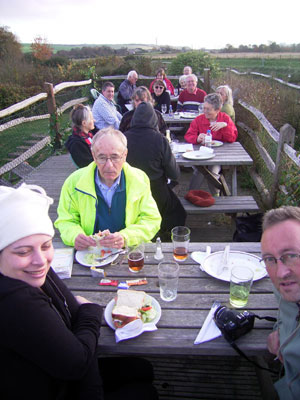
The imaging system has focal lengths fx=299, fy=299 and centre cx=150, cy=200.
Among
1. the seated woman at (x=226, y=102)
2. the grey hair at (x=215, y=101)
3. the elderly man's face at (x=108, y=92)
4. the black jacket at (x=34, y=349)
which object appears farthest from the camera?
the elderly man's face at (x=108, y=92)

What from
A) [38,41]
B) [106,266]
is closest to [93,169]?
[106,266]

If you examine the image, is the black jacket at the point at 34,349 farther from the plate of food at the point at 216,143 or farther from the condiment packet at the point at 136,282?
the plate of food at the point at 216,143

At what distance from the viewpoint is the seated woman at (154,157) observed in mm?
3438

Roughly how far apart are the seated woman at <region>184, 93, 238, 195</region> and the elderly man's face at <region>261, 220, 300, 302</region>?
136 inches

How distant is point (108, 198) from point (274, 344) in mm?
1527

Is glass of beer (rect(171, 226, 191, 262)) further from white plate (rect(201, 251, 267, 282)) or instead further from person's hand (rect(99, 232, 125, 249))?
person's hand (rect(99, 232, 125, 249))

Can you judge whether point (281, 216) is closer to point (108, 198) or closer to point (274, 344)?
point (274, 344)

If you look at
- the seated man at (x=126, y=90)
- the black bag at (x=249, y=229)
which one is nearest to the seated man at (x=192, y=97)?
the seated man at (x=126, y=90)

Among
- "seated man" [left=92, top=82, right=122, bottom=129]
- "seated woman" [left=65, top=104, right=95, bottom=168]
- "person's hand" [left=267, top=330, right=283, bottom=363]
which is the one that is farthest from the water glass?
"seated man" [left=92, top=82, right=122, bottom=129]

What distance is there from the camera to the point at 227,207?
12.4ft

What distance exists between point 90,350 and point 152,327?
1.03ft

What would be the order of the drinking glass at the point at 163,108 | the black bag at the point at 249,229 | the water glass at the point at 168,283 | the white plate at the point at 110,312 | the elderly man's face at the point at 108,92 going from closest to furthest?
the white plate at the point at 110,312
the water glass at the point at 168,283
the black bag at the point at 249,229
the elderly man's face at the point at 108,92
the drinking glass at the point at 163,108

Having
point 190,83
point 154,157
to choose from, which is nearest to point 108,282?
point 154,157

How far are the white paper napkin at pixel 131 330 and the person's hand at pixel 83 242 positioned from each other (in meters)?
0.70
